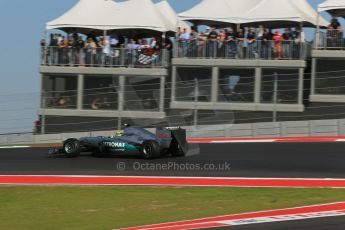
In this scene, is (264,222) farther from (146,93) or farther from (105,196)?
(146,93)

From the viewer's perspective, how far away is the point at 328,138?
17141mm

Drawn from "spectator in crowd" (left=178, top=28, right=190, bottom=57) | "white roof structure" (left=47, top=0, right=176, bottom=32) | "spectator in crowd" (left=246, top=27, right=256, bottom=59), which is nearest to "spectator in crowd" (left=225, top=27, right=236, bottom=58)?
"spectator in crowd" (left=246, top=27, right=256, bottom=59)

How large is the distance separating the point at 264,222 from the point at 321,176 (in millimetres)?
4079

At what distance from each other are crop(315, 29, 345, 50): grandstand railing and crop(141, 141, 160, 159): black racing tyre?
867cm

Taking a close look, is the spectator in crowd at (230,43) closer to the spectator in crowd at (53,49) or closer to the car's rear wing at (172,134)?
the spectator in crowd at (53,49)

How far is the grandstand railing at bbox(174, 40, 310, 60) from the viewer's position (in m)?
20.4

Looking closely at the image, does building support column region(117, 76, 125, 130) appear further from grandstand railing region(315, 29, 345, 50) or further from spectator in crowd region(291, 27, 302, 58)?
grandstand railing region(315, 29, 345, 50)

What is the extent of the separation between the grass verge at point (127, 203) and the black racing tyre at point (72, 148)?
303 cm

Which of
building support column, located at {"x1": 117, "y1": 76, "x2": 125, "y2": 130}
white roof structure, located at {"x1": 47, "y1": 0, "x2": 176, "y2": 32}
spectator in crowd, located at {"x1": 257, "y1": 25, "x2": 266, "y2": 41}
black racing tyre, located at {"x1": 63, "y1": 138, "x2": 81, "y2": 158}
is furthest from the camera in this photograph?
white roof structure, located at {"x1": 47, "y1": 0, "x2": 176, "y2": 32}

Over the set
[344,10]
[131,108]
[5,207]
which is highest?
[344,10]

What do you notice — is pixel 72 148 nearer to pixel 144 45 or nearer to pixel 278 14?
pixel 144 45

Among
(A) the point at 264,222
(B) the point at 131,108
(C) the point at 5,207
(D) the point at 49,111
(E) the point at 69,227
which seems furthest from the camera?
(D) the point at 49,111

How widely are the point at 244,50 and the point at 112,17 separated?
5228 millimetres

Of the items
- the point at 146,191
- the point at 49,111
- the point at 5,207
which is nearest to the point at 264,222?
the point at 146,191
